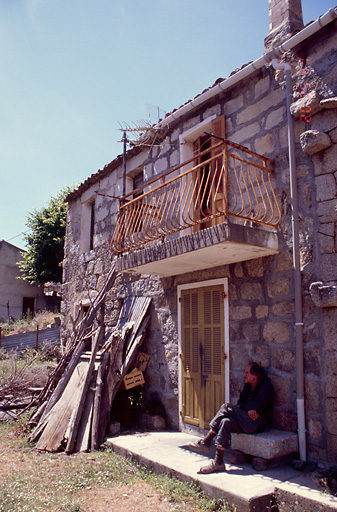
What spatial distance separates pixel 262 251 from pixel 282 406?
1.81 m

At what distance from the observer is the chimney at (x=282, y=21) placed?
5496 mm

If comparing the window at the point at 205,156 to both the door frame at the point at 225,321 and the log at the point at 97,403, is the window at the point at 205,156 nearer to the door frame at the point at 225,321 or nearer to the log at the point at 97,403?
the door frame at the point at 225,321

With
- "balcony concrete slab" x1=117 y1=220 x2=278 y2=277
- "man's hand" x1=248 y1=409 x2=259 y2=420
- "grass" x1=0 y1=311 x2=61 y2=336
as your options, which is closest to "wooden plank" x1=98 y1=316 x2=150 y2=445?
"balcony concrete slab" x1=117 y1=220 x2=278 y2=277

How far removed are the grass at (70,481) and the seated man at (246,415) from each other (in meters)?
0.45

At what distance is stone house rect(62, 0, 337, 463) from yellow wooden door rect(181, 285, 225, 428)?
17mm

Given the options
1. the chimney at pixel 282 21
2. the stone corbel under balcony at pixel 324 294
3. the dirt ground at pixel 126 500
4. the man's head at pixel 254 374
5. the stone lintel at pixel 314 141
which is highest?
the chimney at pixel 282 21

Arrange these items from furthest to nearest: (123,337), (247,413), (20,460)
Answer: (123,337) → (20,460) → (247,413)

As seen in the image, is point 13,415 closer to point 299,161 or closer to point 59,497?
point 59,497

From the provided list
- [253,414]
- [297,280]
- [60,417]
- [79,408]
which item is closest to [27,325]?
[60,417]

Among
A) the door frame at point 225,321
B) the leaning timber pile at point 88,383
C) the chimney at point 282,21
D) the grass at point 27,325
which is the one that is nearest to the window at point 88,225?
the leaning timber pile at point 88,383

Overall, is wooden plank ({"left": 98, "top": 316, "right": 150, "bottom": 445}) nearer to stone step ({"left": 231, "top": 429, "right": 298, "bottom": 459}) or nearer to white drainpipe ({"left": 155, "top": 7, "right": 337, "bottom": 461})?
stone step ({"left": 231, "top": 429, "right": 298, "bottom": 459})

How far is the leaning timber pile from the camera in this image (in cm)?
594

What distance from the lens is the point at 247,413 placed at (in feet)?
15.2

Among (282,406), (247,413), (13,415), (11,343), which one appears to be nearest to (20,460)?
(13,415)
